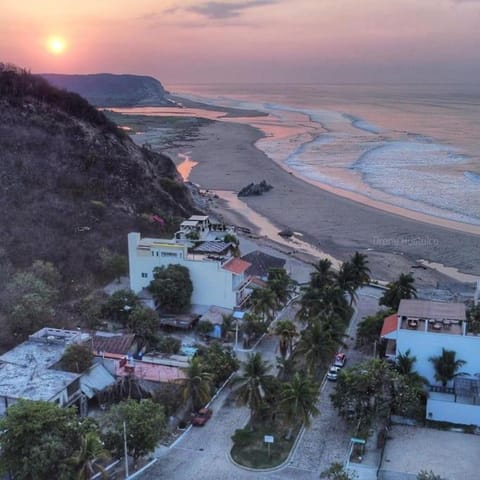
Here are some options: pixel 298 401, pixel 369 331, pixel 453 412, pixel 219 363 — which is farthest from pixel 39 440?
pixel 369 331

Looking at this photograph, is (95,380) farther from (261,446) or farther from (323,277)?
(323,277)

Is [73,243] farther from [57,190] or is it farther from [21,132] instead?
[21,132]

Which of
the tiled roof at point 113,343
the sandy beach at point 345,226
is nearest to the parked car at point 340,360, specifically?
the tiled roof at point 113,343

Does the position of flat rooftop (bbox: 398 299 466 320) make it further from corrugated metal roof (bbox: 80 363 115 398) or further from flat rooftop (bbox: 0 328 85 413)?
flat rooftop (bbox: 0 328 85 413)

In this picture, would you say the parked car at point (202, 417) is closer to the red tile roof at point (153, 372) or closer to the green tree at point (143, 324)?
the red tile roof at point (153, 372)

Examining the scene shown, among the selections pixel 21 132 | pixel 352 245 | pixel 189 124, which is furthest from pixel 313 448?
pixel 189 124

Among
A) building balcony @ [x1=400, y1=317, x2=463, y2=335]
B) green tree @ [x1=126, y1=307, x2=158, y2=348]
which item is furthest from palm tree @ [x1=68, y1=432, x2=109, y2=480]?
building balcony @ [x1=400, y1=317, x2=463, y2=335]
